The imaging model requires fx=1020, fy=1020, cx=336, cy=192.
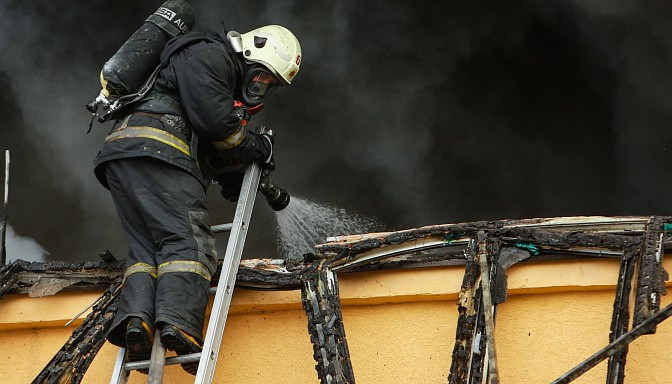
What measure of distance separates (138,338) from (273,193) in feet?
4.64

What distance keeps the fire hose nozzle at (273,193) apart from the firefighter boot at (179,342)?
122 cm

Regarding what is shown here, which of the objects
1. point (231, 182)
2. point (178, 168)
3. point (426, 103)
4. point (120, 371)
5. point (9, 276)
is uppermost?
point (426, 103)

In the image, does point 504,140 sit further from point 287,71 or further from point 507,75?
point 287,71

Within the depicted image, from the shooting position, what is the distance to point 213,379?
5.38 meters

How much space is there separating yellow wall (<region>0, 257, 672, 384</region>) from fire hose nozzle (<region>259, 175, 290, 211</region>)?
700 mm

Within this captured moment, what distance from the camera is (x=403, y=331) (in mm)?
5250

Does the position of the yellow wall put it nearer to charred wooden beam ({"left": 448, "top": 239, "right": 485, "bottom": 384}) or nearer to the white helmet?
charred wooden beam ({"left": 448, "top": 239, "right": 485, "bottom": 384})

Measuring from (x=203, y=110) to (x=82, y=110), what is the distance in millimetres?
4841

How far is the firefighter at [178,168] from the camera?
4973 millimetres

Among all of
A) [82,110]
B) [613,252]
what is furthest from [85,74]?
[613,252]

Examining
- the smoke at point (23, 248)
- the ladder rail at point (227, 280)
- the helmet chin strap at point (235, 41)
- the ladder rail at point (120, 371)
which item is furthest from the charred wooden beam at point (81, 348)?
the smoke at point (23, 248)

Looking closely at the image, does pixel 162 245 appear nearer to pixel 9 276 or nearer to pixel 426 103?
pixel 9 276

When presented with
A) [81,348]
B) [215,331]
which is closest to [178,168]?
[215,331]

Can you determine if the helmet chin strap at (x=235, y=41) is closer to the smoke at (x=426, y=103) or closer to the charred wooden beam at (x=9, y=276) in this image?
the charred wooden beam at (x=9, y=276)
